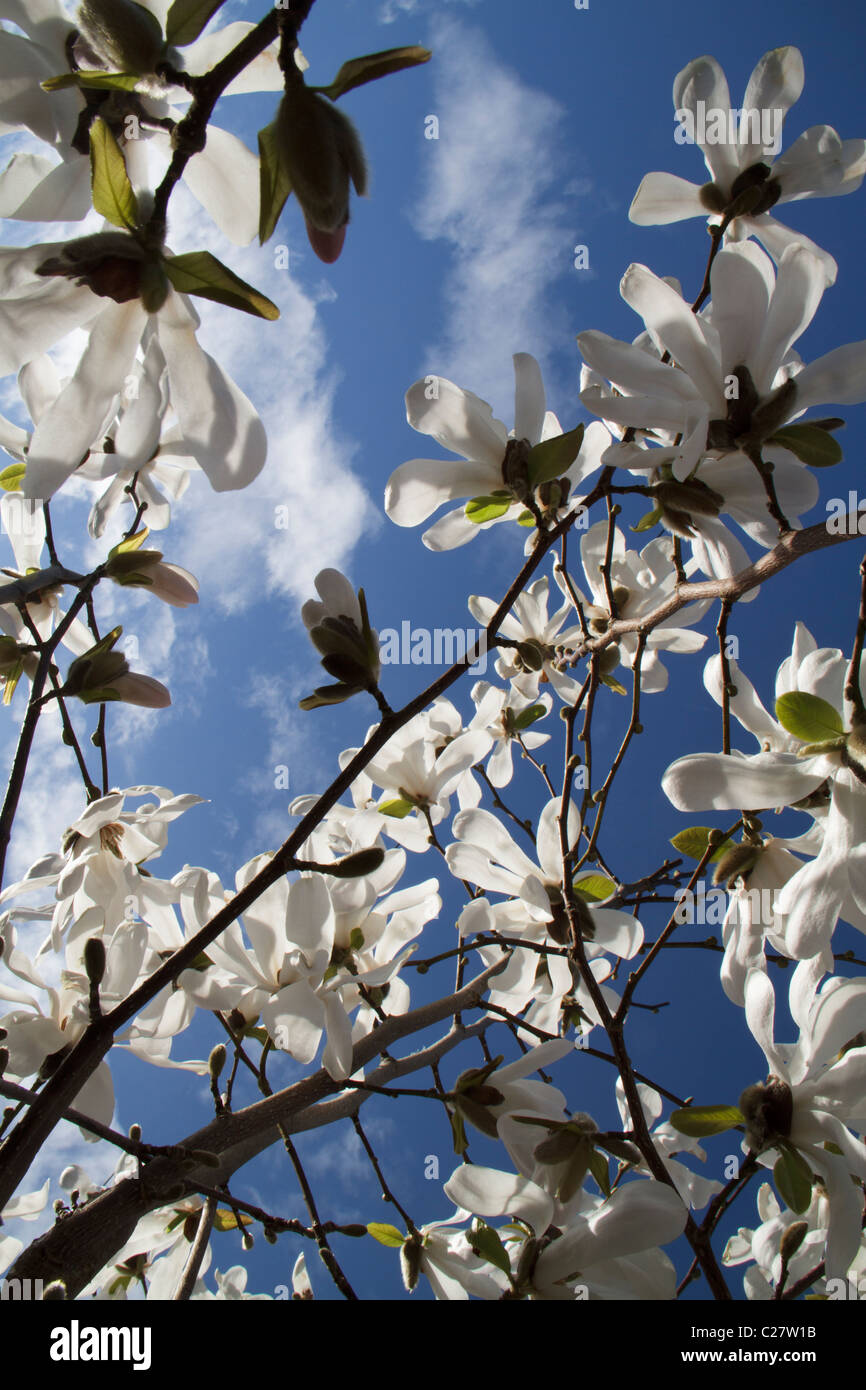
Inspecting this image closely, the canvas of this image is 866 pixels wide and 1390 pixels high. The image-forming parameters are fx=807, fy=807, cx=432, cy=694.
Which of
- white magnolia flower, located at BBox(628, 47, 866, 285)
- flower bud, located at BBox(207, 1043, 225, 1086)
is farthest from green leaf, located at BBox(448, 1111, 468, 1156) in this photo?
white magnolia flower, located at BBox(628, 47, 866, 285)

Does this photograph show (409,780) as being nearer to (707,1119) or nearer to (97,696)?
(97,696)

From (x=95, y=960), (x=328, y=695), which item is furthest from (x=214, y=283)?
(x=95, y=960)

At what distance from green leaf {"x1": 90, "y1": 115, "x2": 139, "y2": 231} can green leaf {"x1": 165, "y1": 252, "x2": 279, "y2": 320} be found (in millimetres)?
35

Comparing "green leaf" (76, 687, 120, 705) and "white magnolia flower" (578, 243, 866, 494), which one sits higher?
"white magnolia flower" (578, 243, 866, 494)

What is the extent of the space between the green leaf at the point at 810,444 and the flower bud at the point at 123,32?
516mm

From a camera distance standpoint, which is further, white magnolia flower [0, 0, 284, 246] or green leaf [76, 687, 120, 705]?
green leaf [76, 687, 120, 705]

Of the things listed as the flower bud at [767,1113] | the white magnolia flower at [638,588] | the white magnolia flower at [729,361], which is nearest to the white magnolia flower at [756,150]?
the white magnolia flower at [729,361]

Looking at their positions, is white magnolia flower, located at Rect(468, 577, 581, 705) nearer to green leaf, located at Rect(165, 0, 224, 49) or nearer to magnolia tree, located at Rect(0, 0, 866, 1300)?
magnolia tree, located at Rect(0, 0, 866, 1300)

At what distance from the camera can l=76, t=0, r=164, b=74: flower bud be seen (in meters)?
0.47

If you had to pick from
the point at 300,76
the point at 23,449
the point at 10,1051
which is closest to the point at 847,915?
the point at 300,76

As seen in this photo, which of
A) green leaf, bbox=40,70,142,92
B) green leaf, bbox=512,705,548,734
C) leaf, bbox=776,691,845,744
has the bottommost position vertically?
leaf, bbox=776,691,845,744

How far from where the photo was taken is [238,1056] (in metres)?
0.92

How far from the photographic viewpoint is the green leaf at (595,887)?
35.8 inches

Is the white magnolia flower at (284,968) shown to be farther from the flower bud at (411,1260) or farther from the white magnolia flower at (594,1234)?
the flower bud at (411,1260)
